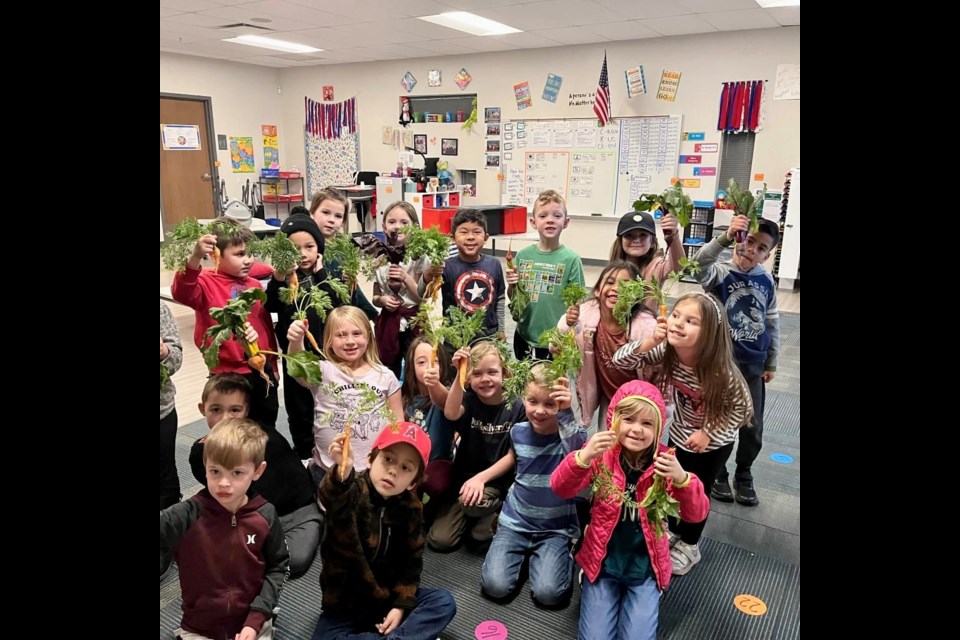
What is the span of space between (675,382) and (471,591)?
3.98ft

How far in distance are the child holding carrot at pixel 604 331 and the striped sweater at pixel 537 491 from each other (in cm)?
52

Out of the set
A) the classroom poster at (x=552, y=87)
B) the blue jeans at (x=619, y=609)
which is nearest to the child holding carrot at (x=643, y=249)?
the blue jeans at (x=619, y=609)

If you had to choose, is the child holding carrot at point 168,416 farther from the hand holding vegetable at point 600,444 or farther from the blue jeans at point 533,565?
the hand holding vegetable at point 600,444

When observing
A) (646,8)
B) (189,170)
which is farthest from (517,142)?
(189,170)

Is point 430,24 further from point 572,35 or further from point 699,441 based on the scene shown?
point 699,441

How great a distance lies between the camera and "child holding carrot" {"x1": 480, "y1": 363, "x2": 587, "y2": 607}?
2426mm

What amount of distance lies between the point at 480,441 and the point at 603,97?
22.6 ft

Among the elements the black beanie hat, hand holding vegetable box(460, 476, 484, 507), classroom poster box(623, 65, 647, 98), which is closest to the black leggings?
hand holding vegetable box(460, 476, 484, 507)

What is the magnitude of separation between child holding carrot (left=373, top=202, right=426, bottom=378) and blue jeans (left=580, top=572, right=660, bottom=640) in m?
1.67
